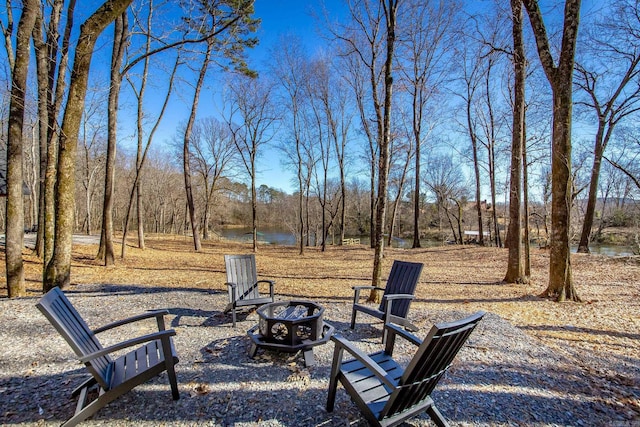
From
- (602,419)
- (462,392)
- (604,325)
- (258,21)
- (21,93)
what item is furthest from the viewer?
(258,21)

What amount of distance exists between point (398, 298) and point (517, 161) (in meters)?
6.11

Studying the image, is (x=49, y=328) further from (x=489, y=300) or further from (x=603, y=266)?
(x=603, y=266)

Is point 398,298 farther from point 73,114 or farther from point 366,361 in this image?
point 73,114

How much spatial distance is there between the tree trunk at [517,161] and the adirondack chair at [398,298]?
481 centimetres

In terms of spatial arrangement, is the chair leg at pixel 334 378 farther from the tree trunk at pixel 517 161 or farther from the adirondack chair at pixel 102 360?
the tree trunk at pixel 517 161

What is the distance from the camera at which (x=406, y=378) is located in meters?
1.88

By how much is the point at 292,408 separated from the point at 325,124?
1714 centimetres

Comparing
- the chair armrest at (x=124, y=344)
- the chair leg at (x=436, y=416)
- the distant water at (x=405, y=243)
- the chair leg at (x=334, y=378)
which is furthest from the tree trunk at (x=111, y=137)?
the distant water at (x=405, y=243)

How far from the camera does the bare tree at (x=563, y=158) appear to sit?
5695 millimetres

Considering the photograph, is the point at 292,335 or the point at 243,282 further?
the point at 243,282

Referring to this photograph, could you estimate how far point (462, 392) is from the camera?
2752 millimetres

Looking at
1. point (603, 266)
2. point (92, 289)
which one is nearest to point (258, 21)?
point (92, 289)

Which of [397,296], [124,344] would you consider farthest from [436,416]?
[124,344]

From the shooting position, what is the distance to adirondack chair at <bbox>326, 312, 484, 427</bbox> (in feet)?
6.10
